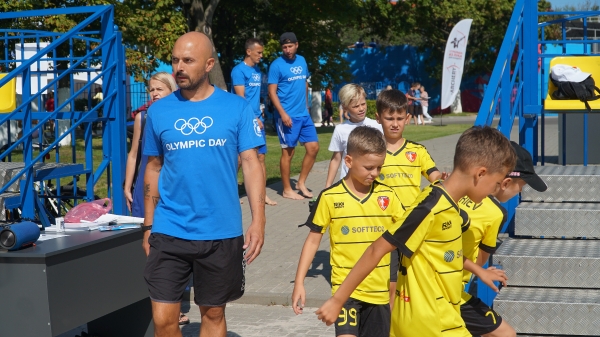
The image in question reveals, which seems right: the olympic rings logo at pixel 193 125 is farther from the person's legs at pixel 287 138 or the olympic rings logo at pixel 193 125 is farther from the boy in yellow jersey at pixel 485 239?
the person's legs at pixel 287 138

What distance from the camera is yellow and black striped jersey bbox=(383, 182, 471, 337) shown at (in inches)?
130

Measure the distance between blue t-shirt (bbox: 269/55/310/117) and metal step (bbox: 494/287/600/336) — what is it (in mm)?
5777

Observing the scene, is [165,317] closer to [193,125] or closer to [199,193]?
[199,193]

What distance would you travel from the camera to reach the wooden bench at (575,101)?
7031 mm

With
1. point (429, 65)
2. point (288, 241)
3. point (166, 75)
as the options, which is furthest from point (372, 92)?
point (166, 75)

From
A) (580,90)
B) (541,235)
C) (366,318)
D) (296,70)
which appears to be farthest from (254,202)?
(296,70)

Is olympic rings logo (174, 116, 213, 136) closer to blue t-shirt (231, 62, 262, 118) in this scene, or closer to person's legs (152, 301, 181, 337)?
person's legs (152, 301, 181, 337)

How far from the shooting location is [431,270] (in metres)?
3.45

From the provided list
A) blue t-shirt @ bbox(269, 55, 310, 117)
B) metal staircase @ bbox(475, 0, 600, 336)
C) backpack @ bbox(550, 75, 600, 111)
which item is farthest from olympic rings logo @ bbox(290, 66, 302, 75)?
backpack @ bbox(550, 75, 600, 111)

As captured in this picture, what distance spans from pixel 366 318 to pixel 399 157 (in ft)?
4.87

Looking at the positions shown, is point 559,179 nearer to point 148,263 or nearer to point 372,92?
point 148,263

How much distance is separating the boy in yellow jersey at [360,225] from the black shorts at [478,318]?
1.53 feet

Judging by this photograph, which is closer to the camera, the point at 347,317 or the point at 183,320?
the point at 347,317

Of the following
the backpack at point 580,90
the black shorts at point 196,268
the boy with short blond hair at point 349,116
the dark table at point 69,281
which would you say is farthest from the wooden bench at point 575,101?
the dark table at point 69,281
